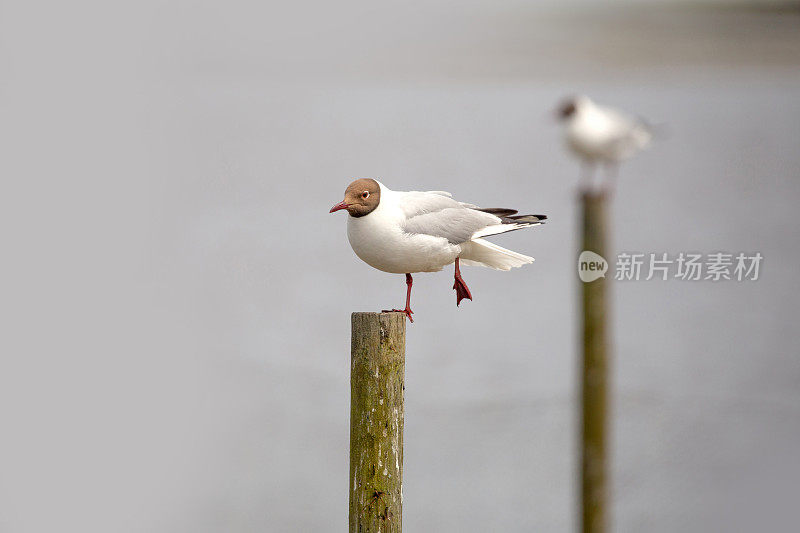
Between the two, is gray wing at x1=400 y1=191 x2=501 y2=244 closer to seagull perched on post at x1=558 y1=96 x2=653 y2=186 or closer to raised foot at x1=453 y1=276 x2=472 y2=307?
raised foot at x1=453 y1=276 x2=472 y2=307

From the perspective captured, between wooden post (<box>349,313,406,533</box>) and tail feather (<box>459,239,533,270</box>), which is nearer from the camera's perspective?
wooden post (<box>349,313,406,533</box>)

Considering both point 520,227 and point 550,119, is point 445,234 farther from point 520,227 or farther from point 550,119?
point 550,119

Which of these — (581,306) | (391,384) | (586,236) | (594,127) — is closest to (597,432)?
(581,306)

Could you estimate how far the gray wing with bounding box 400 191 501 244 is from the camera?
8.99 feet

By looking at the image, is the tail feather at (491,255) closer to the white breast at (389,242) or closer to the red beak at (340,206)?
the white breast at (389,242)

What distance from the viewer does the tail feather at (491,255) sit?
2898mm

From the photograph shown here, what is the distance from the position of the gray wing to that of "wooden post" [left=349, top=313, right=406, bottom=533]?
27 centimetres

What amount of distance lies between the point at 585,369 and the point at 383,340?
0.87 m

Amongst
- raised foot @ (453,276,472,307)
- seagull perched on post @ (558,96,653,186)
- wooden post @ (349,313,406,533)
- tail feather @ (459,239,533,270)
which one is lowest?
wooden post @ (349,313,406,533)

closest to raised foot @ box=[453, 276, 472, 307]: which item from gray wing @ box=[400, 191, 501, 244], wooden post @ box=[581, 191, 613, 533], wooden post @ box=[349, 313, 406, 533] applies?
gray wing @ box=[400, 191, 501, 244]

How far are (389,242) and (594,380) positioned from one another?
0.99 meters

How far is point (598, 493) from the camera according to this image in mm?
3293

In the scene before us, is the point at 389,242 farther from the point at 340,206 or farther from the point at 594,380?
the point at 594,380

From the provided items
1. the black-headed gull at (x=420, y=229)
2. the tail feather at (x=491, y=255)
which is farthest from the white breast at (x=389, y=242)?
the tail feather at (x=491, y=255)
